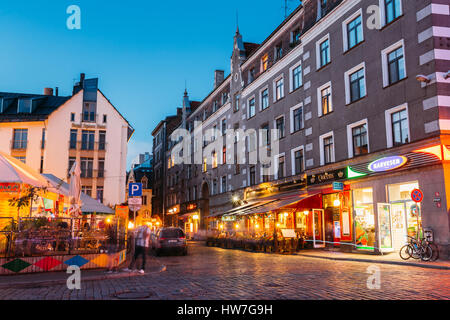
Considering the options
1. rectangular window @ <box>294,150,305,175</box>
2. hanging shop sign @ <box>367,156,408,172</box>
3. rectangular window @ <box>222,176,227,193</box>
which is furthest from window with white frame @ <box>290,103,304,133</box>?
rectangular window @ <box>222,176,227,193</box>

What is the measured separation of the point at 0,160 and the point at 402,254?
1713 centimetres

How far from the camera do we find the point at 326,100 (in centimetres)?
2509

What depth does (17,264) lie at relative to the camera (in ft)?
40.2

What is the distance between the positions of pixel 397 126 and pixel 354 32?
6505 mm

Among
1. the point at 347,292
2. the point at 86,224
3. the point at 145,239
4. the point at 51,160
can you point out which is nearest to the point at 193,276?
the point at 145,239

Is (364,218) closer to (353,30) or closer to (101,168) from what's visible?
(353,30)

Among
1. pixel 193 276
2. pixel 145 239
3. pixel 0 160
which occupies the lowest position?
pixel 193 276

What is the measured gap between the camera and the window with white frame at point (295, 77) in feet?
94.2

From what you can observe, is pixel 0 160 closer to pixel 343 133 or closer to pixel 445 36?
pixel 343 133

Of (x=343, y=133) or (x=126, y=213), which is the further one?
(x=126, y=213)

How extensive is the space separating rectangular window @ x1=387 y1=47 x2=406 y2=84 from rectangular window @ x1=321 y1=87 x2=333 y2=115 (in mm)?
4888

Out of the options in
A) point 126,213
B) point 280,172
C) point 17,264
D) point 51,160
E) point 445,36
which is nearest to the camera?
point 17,264

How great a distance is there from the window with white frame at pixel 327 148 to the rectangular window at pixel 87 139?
92.1 feet

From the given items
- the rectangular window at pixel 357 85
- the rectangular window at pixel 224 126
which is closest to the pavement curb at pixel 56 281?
the rectangular window at pixel 357 85
